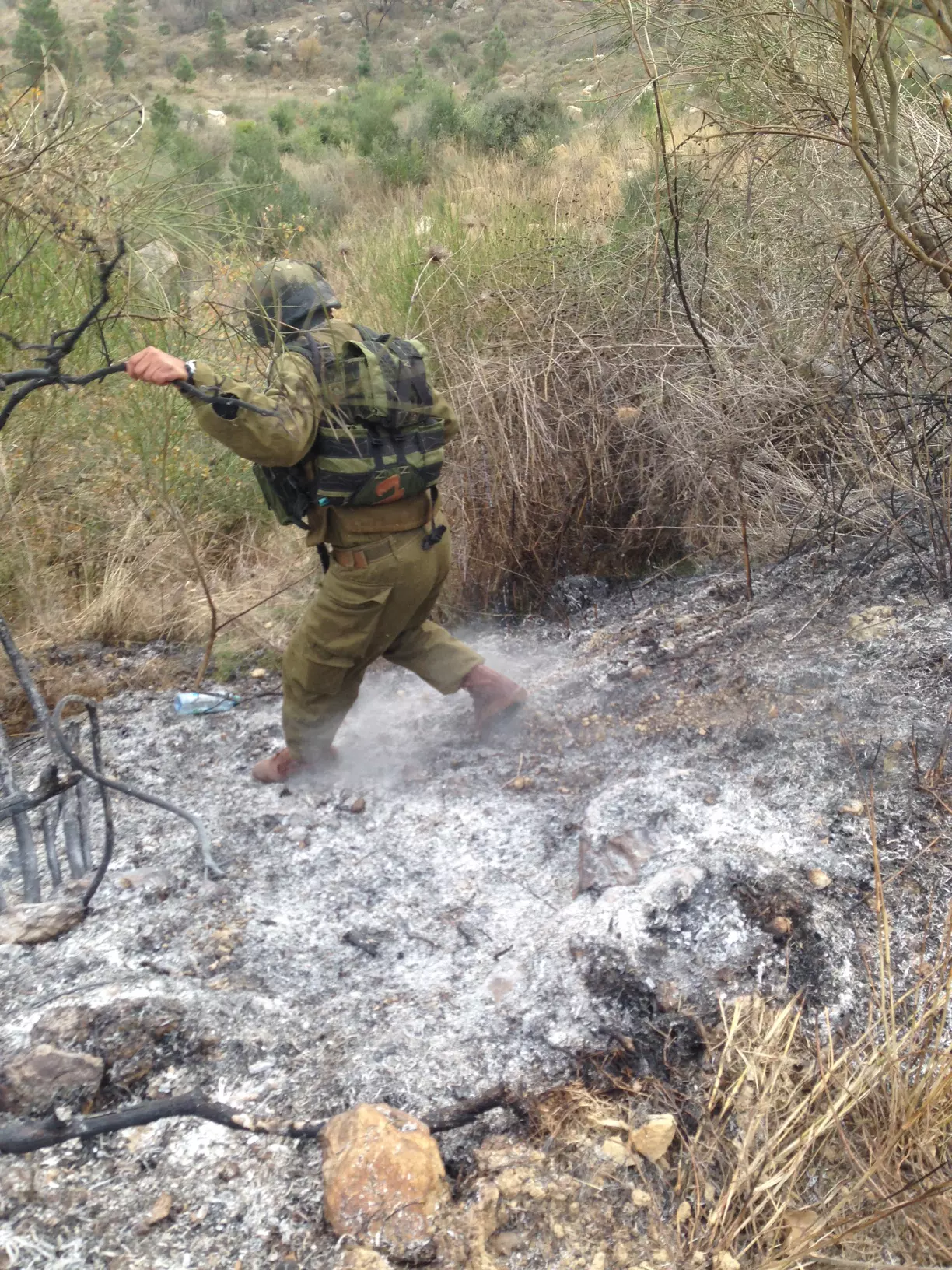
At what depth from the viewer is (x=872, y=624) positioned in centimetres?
320

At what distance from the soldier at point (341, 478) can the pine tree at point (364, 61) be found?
21.7m

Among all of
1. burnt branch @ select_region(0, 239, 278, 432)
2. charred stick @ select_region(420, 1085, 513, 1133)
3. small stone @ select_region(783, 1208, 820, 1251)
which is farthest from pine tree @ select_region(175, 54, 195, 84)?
small stone @ select_region(783, 1208, 820, 1251)

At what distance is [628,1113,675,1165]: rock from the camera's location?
1727mm

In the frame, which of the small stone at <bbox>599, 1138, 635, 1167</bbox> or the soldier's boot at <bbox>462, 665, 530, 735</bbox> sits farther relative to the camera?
the soldier's boot at <bbox>462, 665, 530, 735</bbox>

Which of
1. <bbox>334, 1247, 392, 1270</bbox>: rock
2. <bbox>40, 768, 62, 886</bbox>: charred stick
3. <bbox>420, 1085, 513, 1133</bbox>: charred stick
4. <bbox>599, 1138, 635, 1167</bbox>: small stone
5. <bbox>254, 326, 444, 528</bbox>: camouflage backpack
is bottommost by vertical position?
<bbox>599, 1138, 635, 1167</bbox>: small stone

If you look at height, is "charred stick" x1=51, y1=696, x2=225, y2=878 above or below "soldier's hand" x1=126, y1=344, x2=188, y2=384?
below

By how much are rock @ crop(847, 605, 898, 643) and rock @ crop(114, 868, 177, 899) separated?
2.34 metres

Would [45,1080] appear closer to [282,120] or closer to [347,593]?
[347,593]

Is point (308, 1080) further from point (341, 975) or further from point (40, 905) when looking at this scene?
point (40, 905)

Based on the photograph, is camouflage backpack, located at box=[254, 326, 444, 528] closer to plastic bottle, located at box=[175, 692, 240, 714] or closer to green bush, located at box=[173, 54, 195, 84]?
plastic bottle, located at box=[175, 692, 240, 714]

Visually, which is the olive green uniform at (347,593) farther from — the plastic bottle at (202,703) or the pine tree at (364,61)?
the pine tree at (364,61)

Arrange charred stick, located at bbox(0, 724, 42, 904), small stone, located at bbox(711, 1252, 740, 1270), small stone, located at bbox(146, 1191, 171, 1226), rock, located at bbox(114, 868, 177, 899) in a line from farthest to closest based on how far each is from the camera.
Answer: rock, located at bbox(114, 868, 177, 899) < charred stick, located at bbox(0, 724, 42, 904) < small stone, located at bbox(146, 1191, 171, 1226) < small stone, located at bbox(711, 1252, 740, 1270)

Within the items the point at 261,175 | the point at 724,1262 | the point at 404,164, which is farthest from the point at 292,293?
the point at 404,164

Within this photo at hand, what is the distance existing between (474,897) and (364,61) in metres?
23.9
